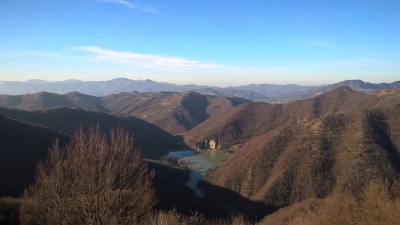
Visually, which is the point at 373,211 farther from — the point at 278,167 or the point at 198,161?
the point at 198,161

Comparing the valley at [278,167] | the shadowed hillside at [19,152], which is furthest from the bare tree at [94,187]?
the valley at [278,167]

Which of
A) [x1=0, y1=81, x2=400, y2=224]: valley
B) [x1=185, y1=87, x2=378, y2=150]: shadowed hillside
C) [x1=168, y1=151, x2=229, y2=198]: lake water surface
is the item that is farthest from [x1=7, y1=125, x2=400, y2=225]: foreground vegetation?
[x1=185, y1=87, x2=378, y2=150]: shadowed hillside

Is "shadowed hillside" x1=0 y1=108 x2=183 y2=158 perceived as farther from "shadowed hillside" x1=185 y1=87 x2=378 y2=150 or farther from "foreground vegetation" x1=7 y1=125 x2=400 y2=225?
"foreground vegetation" x1=7 y1=125 x2=400 y2=225

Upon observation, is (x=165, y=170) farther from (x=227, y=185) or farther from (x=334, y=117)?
(x=334, y=117)

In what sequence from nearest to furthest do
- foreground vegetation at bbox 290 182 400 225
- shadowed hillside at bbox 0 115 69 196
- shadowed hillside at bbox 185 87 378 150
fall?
foreground vegetation at bbox 290 182 400 225
shadowed hillside at bbox 0 115 69 196
shadowed hillside at bbox 185 87 378 150

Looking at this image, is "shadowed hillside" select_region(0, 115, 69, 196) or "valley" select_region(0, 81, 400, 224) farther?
"valley" select_region(0, 81, 400, 224)

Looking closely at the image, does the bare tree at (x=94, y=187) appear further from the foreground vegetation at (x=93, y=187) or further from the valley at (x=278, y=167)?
the valley at (x=278, y=167)
